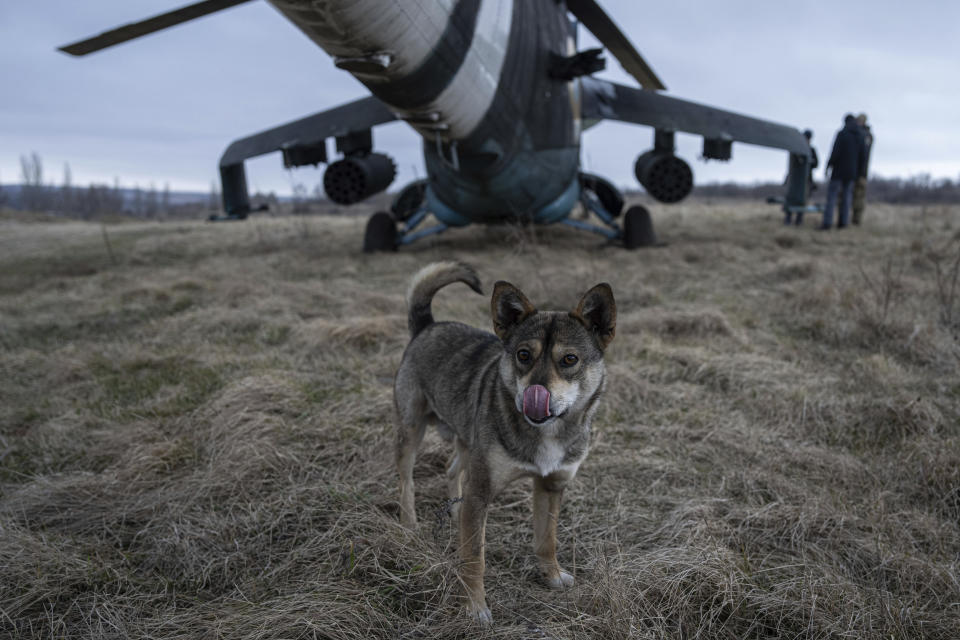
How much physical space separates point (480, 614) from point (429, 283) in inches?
65.7

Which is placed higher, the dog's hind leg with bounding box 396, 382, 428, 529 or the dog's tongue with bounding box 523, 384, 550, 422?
the dog's tongue with bounding box 523, 384, 550, 422

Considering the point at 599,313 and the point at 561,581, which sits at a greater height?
the point at 599,313

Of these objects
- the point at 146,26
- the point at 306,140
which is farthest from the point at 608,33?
the point at 146,26

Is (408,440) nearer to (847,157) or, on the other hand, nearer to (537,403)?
(537,403)

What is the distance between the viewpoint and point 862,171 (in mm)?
13797

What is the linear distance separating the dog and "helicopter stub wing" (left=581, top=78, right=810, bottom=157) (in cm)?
928

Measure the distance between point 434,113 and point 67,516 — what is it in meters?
5.13

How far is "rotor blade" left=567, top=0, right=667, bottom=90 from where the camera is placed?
8938mm

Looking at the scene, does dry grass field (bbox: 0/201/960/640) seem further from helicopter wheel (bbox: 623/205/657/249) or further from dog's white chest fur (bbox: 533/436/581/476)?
helicopter wheel (bbox: 623/205/657/249)

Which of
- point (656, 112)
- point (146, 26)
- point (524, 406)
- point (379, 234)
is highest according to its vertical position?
point (656, 112)

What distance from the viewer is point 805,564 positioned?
8.04 feet

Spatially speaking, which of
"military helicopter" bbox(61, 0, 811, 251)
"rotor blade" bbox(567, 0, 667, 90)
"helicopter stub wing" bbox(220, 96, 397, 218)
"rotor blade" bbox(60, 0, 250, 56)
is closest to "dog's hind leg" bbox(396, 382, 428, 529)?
"military helicopter" bbox(61, 0, 811, 251)

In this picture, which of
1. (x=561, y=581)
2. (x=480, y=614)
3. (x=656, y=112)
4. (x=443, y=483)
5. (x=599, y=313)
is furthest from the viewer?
(x=656, y=112)

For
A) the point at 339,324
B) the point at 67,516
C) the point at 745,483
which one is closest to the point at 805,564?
the point at 745,483
